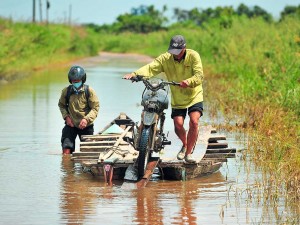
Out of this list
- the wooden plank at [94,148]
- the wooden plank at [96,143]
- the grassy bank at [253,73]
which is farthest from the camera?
the grassy bank at [253,73]

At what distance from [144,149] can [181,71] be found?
4.18 ft

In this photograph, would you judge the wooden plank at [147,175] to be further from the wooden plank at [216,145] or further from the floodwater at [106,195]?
the wooden plank at [216,145]

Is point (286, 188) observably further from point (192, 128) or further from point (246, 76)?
point (246, 76)

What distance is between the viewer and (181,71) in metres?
11.2

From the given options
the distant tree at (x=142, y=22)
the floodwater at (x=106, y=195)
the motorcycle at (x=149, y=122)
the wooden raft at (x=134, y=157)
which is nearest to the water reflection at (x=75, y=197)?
the floodwater at (x=106, y=195)

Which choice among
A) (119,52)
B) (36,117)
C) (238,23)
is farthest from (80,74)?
(119,52)

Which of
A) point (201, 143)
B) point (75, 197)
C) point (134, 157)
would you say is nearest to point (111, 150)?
point (134, 157)

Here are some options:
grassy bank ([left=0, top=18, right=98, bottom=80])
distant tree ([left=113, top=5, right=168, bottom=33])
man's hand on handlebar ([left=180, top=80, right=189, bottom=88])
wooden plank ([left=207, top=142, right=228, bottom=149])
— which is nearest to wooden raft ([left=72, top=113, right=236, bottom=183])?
wooden plank ([left=207, top=142, right=228, bottom=149])

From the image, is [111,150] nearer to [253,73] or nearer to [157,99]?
[157,99]

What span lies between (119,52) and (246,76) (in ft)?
213

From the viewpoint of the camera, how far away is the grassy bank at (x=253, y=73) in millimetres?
12047

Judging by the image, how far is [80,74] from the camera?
1241 centimetres

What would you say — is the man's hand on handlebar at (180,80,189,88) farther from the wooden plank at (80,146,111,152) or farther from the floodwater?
the wooden plank at (80,146,111,152)

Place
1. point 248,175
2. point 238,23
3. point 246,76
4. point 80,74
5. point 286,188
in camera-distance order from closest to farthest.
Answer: point 286,188 < point 248,175 < point 80,74 < point 246,76 < point 238,23
